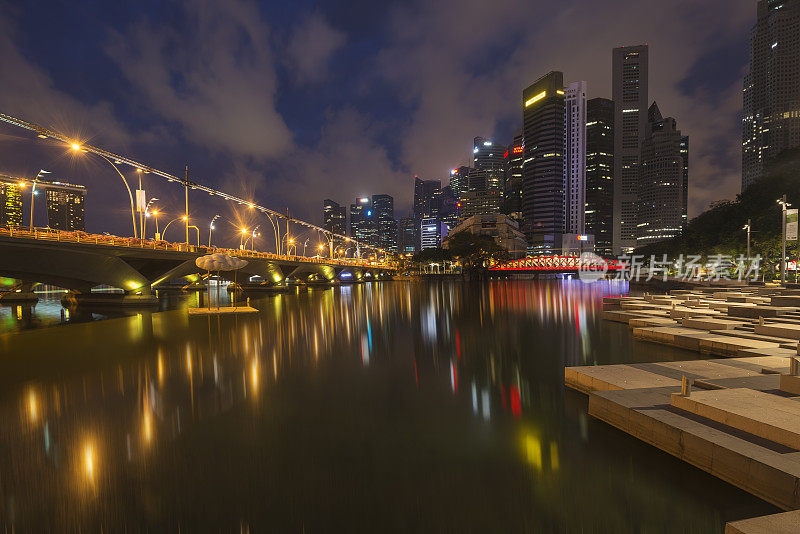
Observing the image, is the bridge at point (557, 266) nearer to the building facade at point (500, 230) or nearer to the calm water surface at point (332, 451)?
the building facade at point (500, 230)

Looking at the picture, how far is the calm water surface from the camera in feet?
14.3

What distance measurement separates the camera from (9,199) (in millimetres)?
55625

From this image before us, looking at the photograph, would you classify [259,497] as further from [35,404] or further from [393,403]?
[35,404]

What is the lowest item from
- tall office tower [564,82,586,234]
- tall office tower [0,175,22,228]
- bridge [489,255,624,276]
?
bridge [489,255,624,276]

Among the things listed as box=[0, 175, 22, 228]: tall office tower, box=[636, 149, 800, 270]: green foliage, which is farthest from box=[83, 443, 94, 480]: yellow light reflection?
box=[0, 175, 22, 228]: tall office tower

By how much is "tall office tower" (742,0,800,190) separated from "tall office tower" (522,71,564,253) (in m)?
75.2

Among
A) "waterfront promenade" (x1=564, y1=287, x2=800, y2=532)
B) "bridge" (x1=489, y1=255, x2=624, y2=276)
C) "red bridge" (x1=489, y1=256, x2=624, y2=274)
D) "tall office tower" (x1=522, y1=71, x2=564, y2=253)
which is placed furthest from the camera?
"tall office tower" (x1=522, y1=71, x2=564, y2=253)

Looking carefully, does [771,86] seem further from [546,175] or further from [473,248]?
[473,248]

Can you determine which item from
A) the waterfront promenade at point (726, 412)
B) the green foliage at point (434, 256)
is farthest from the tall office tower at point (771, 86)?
the waterfront promenade at point (726, 412)

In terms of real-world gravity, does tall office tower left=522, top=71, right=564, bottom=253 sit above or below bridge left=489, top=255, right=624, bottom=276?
above

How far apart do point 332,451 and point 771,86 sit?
237 meters

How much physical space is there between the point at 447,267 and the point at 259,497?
140008mm

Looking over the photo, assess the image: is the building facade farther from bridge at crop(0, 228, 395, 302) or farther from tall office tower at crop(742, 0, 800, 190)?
bridge at crop(0, 228, 395, 302)

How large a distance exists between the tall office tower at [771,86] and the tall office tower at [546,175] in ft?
247
